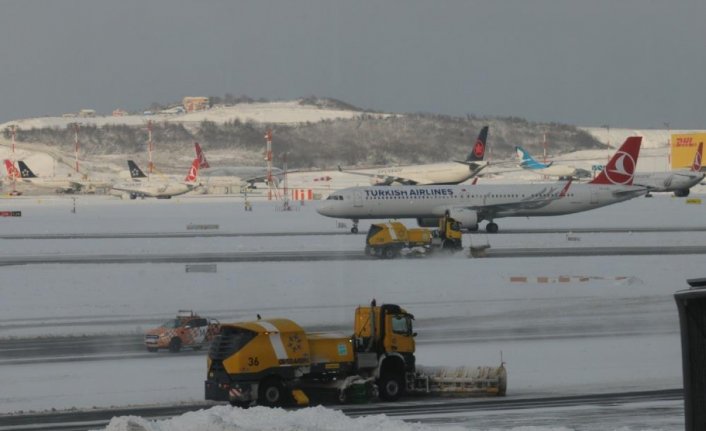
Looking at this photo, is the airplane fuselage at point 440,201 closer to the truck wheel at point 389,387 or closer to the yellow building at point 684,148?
the truck wheel at point 389,387

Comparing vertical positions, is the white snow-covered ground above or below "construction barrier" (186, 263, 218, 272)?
below

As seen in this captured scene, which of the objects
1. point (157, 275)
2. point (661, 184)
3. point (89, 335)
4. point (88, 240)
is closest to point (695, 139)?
point (661, 184)

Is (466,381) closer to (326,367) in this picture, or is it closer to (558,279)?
(326,367)

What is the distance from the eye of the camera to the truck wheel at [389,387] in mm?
23656

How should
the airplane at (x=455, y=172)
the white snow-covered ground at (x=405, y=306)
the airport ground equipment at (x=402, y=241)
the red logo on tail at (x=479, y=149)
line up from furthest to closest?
1. the red logo on tail at (x=479, y=149)
2. the airplane at (x=455, y=172)
3. the airport ground equipment at (x=402, y=241)
4. the white snow-covered ground at (x=405, y=306)

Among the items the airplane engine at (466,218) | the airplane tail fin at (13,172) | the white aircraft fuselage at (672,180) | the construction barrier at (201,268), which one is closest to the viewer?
the construction barrier at (201,268)

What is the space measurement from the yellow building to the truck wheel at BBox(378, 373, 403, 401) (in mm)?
149076

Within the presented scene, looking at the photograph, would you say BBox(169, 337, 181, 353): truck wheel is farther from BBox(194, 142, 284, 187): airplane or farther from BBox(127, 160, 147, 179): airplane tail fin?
BBox(194, 142, 284, 187): airplane

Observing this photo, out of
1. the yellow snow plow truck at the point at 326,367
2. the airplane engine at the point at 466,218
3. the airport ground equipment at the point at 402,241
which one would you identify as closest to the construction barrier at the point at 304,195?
the airplane engine at the point at 466,218

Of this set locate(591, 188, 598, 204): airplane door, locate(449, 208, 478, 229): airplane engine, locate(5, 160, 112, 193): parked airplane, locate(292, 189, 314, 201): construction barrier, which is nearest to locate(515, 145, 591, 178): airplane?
locate(292, 189, 314, 201): construction barrier

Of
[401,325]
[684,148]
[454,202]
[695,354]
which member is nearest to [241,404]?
[401,325]

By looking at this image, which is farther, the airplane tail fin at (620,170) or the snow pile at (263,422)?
the airplane tail fin at (620,170)

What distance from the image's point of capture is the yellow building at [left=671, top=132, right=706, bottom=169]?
164m

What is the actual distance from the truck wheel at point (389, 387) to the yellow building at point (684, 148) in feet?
489
